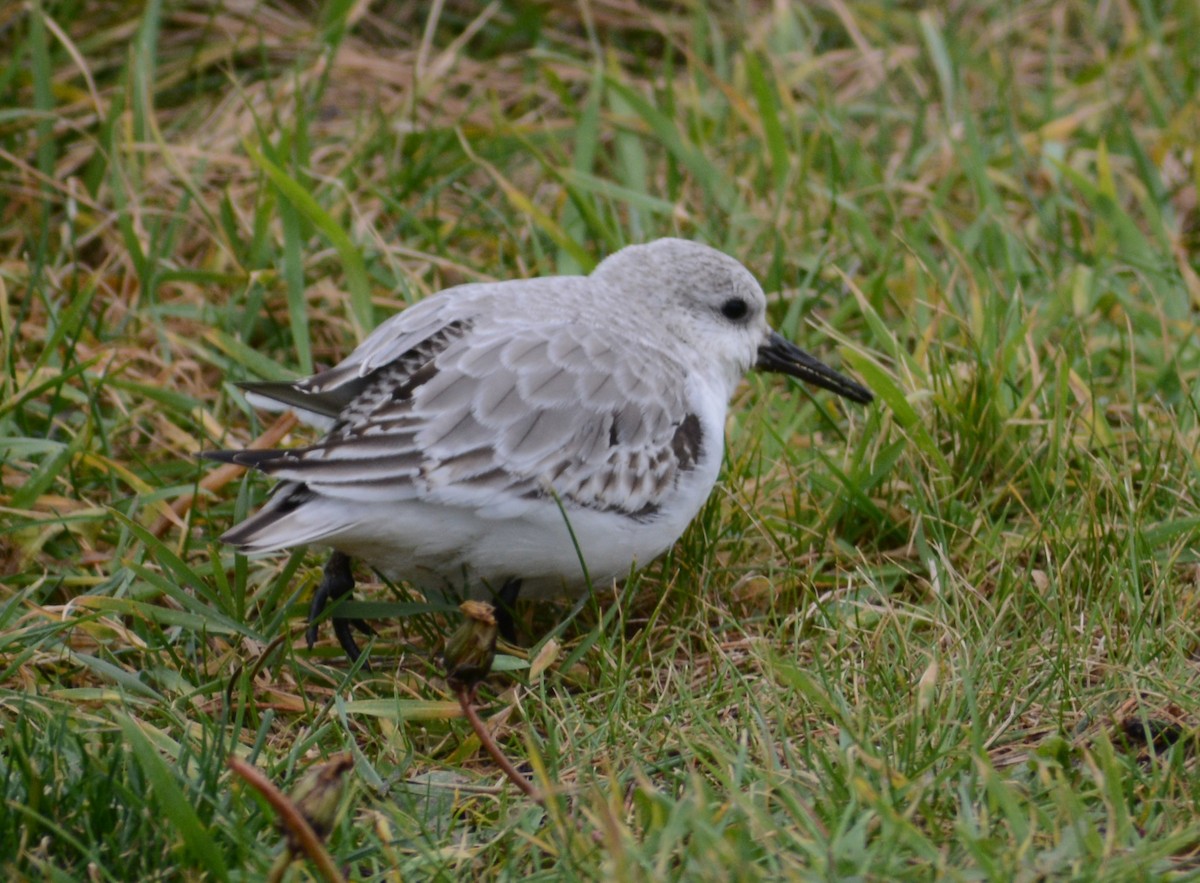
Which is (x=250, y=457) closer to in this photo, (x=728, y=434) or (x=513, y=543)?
(x=513, y=543)

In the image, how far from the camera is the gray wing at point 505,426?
3.66 m

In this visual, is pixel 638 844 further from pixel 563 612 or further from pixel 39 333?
pixel 39 333

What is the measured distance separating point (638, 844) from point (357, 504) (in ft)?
3.65

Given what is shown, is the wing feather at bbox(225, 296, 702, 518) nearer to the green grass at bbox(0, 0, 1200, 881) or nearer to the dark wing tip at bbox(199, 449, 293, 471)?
the dark wing tip at bbox(199, 449, 293, 471)

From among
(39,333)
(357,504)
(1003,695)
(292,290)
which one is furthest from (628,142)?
(1003,695)

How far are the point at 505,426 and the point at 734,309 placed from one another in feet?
3.32

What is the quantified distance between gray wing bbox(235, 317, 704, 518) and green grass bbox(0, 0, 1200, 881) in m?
0.34

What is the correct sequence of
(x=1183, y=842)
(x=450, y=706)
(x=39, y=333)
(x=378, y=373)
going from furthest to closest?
(x=39, y=333) < (x=378, y=373) < (x=450, y=706) < (x=1183, y=842)

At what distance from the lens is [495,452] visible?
371 cm

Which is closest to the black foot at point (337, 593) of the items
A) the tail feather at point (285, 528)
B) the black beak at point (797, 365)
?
the tail feather at point (285, 528)

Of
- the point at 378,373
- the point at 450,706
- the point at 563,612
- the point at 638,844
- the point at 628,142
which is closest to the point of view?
the point at 638,844

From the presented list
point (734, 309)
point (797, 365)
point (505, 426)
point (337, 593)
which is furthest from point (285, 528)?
point (797, 365)

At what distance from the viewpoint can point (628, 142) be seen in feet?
20.0

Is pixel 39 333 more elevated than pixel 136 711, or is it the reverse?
pixel 39 333
